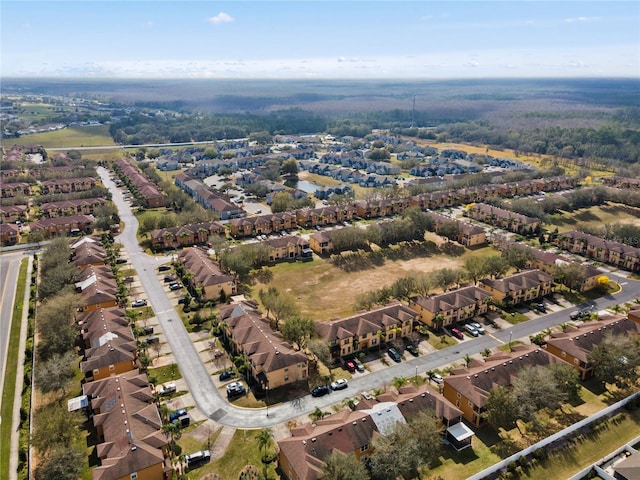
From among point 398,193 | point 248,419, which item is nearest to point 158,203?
point 398,193

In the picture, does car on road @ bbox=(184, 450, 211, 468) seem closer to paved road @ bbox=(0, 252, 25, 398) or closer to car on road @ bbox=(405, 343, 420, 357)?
paved road @ bbox=(0, 252, 25, 398)

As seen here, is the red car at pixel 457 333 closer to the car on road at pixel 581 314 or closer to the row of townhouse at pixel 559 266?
the car on road at pixel 581 314

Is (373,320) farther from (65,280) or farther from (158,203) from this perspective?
(158,203)

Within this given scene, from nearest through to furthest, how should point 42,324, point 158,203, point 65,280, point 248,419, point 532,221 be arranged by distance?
point 248,419
point 42,324
point 65,280
point 532,221
point 158,203

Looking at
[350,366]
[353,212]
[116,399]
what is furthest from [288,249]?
[116,399]

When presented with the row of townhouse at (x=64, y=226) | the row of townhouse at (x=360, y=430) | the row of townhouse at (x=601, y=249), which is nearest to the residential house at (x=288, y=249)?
the row of townhouse at (x=360, y=430)

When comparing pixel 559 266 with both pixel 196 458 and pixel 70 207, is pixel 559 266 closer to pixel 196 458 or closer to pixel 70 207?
pixel 196 458

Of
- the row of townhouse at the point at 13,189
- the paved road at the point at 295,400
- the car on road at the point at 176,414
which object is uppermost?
the row of townhouse at the point at 13,189
